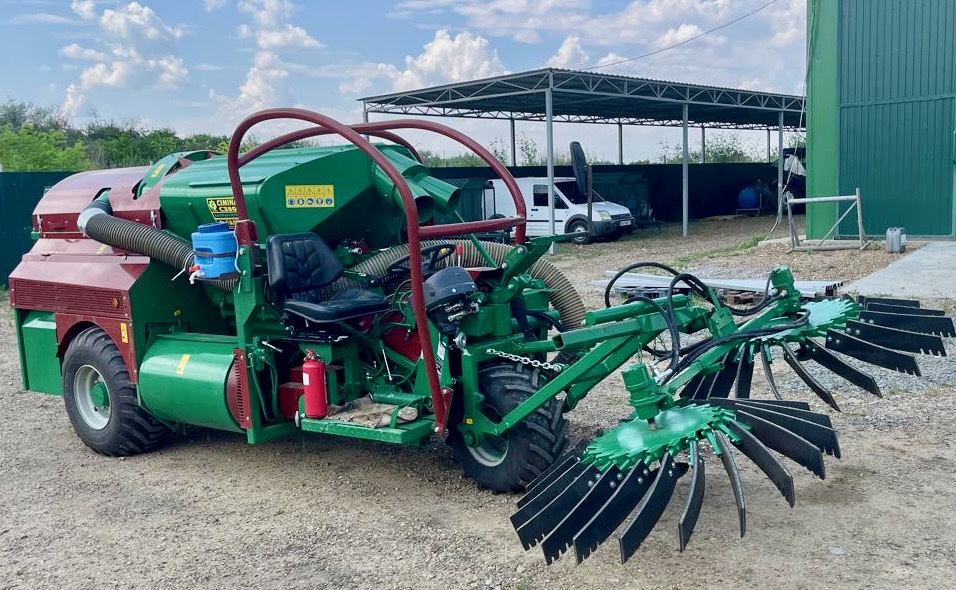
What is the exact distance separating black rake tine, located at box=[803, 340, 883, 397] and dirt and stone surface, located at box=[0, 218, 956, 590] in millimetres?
513

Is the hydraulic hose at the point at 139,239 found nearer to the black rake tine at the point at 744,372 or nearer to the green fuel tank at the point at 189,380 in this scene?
the green fuel tank at the point at 189,380

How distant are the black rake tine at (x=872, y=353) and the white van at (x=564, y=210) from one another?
52.7ft

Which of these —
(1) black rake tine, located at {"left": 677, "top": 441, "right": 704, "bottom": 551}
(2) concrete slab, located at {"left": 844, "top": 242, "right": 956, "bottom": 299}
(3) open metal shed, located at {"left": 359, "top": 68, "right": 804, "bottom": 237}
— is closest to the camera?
(1) black rake tine, located at {"left": 677, "top": 441, "right": 704, "bottom": 551}

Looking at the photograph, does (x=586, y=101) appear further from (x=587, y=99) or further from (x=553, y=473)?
(x=553, y=473)

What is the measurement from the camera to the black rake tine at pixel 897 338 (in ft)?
15.1

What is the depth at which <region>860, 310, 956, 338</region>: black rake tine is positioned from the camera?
4684mm

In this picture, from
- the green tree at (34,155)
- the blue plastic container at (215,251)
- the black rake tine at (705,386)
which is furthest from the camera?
the green tree at (34,155)

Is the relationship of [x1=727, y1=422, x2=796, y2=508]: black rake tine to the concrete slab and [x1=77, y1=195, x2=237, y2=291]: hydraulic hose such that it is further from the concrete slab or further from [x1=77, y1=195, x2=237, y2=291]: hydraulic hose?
the concrete slab

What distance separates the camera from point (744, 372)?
470 cm

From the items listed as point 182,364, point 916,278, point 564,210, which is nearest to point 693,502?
point 182,364

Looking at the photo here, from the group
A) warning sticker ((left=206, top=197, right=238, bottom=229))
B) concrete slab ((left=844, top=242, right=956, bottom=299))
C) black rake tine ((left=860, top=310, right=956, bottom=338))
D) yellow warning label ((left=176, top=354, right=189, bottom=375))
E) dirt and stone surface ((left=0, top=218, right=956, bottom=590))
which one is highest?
warning sticker ((left=206, top=197, right=238, bottom=229))

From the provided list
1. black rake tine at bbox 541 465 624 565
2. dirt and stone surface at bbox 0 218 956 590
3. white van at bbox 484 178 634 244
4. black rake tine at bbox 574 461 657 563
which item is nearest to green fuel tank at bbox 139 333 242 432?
dirt and stone surface at bbox 0 218 956 590

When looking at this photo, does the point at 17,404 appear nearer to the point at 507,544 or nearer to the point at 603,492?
the point at 507,544

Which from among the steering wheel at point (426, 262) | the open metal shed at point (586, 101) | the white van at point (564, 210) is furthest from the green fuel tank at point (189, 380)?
the white van at point (564, 210)
